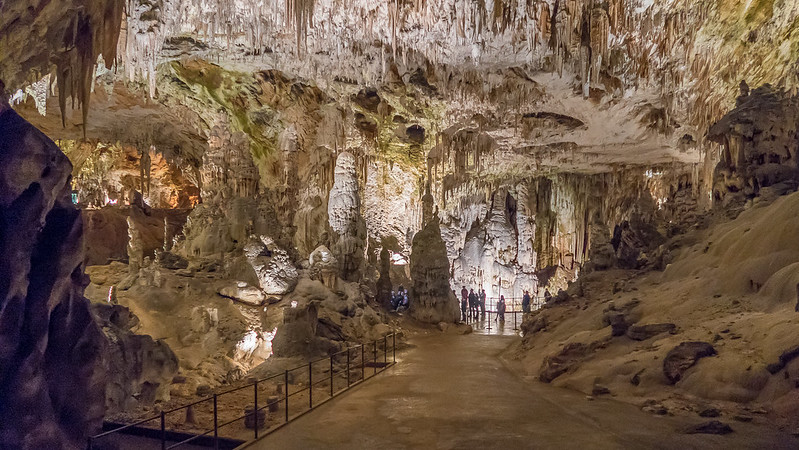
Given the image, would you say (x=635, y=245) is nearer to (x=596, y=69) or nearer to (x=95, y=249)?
(x=596, y=69)

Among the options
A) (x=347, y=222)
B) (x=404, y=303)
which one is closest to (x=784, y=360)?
(x=347, y=222)

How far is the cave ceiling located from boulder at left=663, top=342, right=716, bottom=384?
827 cm

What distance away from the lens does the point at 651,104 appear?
1764 cm

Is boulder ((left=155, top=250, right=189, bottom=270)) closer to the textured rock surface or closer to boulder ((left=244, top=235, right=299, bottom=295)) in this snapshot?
boulder ((left=244, top=235, right=299, bottom=295))

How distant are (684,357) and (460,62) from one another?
1072 centimetres

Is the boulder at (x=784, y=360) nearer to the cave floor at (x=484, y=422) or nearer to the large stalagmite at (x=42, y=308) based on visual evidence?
the cave floor at (x=484, y=422)

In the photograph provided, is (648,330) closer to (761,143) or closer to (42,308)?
(761,143)

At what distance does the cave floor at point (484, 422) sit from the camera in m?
5.19

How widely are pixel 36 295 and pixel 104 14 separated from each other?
4336 millimetres

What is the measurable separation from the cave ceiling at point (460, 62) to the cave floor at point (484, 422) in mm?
5164

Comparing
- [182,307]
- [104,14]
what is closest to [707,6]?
[104,14]

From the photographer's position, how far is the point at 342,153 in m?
20.6

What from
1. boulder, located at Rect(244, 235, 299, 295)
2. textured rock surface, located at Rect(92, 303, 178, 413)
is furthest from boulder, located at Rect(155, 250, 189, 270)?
textured rock surface, located at Rect(92, 303, 178, 413)

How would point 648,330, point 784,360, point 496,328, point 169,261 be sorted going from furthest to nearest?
point 496,328
point 169,261
point 648,330
point 784,360
